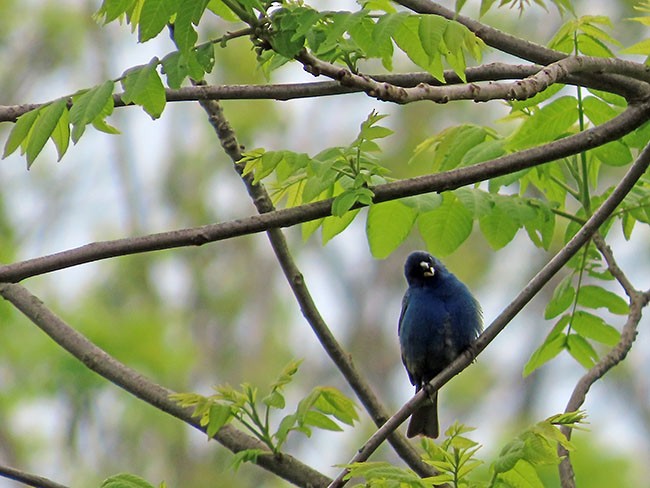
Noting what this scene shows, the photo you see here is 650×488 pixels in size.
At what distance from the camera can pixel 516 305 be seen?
124 inches

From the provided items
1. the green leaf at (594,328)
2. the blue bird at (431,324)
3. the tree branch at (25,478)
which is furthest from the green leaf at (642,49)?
the blue bird at (431,324)

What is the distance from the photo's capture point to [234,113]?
18.3m

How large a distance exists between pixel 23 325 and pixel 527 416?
42.6ft

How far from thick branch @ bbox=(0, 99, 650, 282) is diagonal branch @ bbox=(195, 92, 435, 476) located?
968 millimetres

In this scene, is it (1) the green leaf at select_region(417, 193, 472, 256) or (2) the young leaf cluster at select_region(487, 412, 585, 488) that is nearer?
(2) the young leaf cluster at select_region(487, 412, 585, 488)

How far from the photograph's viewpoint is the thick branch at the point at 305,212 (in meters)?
2.58

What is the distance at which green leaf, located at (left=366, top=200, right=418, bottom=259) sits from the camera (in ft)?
12.5

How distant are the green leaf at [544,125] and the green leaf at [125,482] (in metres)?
1.88

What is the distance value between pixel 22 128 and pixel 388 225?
1.48m

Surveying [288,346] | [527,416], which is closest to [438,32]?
[288,346]

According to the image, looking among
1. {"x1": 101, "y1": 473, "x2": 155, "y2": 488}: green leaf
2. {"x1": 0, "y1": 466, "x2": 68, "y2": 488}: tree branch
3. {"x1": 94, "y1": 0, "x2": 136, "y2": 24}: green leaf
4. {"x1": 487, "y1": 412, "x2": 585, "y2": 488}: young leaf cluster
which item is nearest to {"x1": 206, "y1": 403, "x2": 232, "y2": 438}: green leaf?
{"x1": 101, "y1": 473, "x2": 155, "y2": 488}: green leaf

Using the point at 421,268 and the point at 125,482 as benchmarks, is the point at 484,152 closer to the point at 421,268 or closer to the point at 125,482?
the point at 125,482

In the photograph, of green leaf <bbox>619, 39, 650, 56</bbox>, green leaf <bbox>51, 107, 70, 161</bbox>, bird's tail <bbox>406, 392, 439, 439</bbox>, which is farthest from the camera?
bird's tail <bbox>406, 392, 439, 439</bbox>

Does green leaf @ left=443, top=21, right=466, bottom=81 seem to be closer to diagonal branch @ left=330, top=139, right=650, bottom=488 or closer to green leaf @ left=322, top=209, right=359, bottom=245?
diagonal branch @ left=330, top=139, right=650, bottom=488
